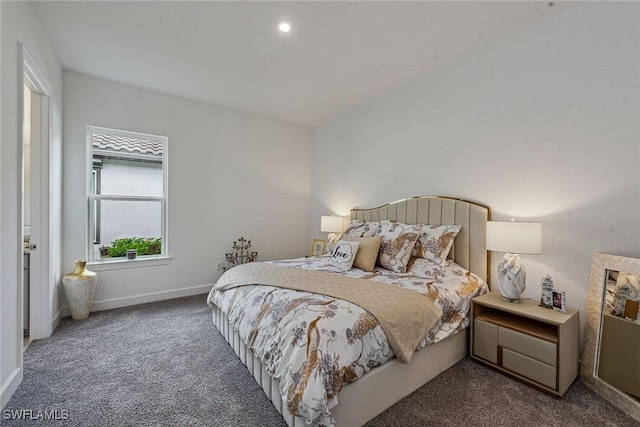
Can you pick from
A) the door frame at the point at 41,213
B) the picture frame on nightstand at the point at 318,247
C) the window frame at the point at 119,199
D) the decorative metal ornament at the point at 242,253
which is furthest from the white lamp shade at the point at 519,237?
the door frame at the point at 41,213

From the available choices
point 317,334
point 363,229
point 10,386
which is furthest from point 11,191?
point 363,229

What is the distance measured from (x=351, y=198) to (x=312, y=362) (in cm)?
301

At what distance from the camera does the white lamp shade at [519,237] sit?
2100mm

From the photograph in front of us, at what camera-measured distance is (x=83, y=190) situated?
3250 mm

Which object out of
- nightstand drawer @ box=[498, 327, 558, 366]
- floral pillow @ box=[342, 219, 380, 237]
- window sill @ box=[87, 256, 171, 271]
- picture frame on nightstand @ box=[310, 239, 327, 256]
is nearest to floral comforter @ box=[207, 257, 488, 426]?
nightstand drawer @ box=[498, 327, 558, 366]

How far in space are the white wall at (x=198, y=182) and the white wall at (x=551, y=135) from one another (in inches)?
87.0

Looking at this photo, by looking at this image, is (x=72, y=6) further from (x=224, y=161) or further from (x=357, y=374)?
(x=357, y=374)

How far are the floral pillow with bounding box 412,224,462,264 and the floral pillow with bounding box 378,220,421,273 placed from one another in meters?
0.10

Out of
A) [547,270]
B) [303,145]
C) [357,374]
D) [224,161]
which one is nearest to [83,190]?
[224,161]

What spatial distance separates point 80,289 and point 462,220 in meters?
3.98

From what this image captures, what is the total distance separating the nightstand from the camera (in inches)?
71.8

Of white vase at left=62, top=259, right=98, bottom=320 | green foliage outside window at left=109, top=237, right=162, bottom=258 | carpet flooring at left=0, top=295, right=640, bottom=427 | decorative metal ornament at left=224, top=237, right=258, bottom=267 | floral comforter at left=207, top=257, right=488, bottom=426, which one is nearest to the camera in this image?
floral comforter at left=207, top=257, right=488, bottom=426

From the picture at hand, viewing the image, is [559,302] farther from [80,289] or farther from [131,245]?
→ [131,245]

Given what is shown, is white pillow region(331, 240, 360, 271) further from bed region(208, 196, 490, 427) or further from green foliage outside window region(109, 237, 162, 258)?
green foliage outside window region(109, 237, 162, 258)
